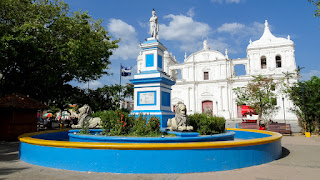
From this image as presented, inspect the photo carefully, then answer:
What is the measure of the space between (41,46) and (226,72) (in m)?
36.3

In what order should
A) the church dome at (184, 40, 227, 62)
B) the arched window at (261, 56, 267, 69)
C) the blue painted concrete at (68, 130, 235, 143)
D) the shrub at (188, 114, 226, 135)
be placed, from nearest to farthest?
the blue painted concrete at (68, 130, 235, 143), the shrub at (188, 114, 226, 135), the arched window at (261, 56, 267, 69), the church dome at (184, 40, 227, 62)

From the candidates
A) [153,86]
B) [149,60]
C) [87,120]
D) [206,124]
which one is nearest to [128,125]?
[87,120]

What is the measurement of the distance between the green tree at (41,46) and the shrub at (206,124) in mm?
8723

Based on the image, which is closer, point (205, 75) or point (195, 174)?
point (195, 174)

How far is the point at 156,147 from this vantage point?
19.0 ft

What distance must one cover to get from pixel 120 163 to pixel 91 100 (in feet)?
70.6

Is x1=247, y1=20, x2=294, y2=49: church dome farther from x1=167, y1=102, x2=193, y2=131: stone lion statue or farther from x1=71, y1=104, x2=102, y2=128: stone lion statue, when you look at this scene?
x1=71, y1=104, x2=102, y2=128: stone lion statue

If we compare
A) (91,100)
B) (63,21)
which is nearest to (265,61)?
(91,100)

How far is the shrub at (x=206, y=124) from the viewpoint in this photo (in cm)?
911

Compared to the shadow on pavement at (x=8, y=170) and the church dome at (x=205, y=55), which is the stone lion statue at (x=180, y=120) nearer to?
the shadow on pavement at (x=8, y=170)

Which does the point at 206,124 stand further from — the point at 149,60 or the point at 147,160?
the point at 149,60

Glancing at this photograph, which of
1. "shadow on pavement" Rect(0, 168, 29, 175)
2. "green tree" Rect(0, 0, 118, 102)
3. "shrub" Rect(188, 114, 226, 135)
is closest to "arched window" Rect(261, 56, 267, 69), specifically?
"green tree" Rect(0, 0, 118, 102)

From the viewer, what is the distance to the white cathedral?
41.1 meters

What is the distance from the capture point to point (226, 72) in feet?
144
